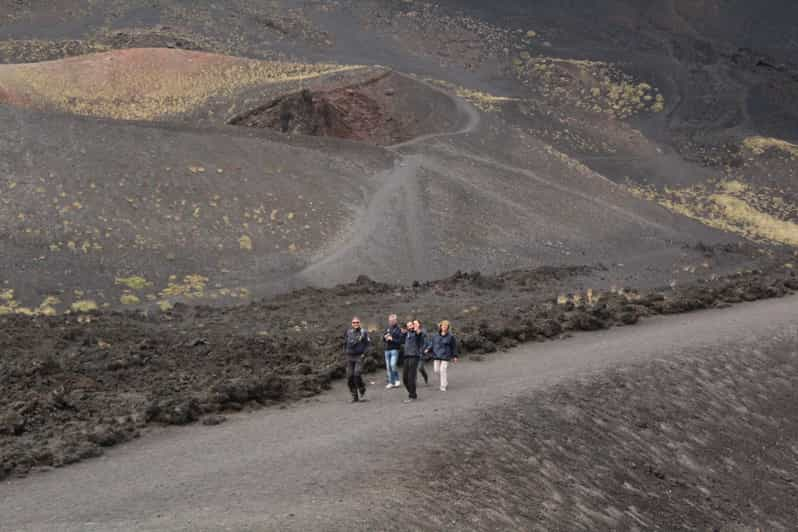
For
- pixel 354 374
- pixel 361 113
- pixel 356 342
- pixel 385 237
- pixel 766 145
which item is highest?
pixel 356 342

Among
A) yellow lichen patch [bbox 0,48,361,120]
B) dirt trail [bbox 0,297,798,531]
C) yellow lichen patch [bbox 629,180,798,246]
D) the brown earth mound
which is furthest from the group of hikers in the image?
yellow lichen patch [bbox 629,180,798,246]

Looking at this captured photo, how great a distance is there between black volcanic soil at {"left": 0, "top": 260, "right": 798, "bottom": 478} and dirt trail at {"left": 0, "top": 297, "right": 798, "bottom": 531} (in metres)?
0.70

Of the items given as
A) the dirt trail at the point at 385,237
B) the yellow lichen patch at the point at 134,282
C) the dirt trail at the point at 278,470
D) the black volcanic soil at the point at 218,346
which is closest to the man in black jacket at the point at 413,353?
the dirt trail at the point at 278,470

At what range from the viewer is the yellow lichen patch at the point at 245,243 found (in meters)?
34.2

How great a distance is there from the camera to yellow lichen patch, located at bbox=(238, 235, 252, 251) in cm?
3418

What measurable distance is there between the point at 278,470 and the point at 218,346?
9.79 m

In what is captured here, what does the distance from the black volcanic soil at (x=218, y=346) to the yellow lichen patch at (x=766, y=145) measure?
127 ft

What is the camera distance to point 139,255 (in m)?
31.5

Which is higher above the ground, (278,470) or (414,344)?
(414,344)

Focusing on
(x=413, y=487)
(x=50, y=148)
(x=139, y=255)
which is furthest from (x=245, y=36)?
(x=413, y=487)

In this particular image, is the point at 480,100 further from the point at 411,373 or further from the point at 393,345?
the point at 411,373

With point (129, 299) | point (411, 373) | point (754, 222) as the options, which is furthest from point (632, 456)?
point (754, 222)

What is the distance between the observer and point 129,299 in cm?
2825

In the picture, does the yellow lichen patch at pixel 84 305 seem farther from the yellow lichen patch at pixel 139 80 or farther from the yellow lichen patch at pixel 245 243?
the yellow lichen patch at pixel 139 80
